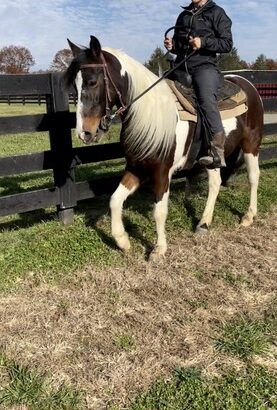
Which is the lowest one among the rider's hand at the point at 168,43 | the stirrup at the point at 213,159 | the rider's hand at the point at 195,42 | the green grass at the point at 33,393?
the green grass at the point at 33,393

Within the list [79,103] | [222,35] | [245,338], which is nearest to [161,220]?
[79,103]

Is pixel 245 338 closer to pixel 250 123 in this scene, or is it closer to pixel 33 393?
pixel 33 393

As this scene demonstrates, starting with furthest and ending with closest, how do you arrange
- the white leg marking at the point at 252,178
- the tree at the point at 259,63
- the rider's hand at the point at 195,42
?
the tree at the point at 259,63, the white leg marking at the point at 252,178, the rider's hand at the point at 195,42

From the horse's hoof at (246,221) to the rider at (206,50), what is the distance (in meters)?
1.02

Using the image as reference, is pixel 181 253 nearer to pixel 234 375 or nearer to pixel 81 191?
pixel 81 191

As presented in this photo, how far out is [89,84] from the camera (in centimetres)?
392

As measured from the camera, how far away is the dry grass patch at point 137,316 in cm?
307

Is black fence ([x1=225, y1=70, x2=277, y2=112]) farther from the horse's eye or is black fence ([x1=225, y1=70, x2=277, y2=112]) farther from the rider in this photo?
the horse's eye

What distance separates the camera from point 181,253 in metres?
4.94

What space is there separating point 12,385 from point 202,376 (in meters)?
1.22

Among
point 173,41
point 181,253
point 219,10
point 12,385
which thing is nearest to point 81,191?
point 181,253

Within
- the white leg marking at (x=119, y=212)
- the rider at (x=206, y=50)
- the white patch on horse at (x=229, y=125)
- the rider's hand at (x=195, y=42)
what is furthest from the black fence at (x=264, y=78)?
the white leg marking at (x=119, y=212)

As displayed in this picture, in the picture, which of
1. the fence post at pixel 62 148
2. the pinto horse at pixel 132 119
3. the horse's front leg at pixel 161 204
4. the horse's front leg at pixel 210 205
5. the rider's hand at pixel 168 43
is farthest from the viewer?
the horse's front leg at pixel 210 205

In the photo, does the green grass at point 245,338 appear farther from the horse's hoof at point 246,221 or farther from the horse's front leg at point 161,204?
the horse's hoof at point 246,221
